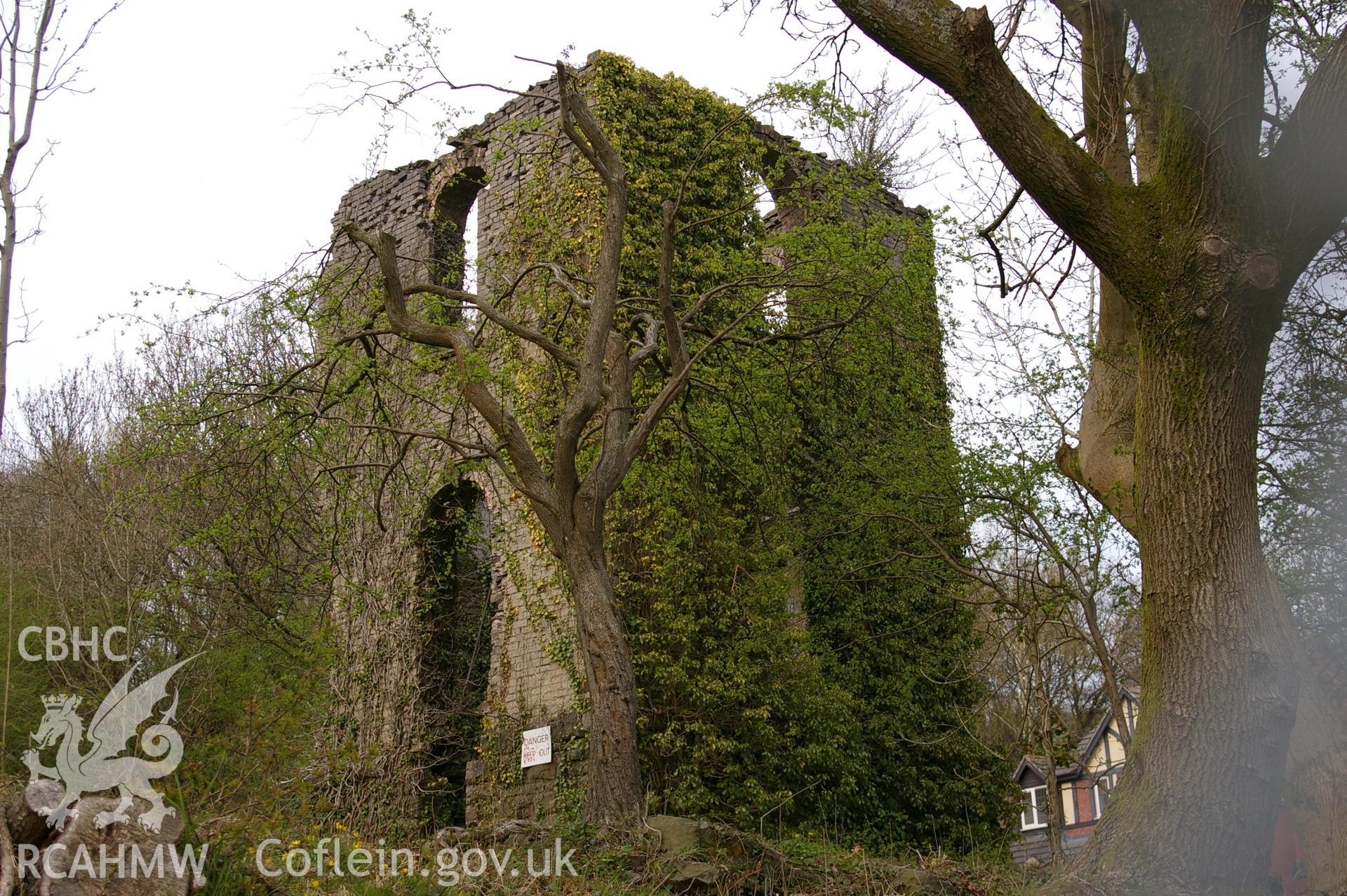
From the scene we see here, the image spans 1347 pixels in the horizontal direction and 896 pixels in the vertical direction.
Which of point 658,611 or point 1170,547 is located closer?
point 1170,547

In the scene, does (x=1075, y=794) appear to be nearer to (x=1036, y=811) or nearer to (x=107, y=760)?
(x=1036, y=811)

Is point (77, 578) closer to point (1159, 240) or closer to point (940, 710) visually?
point (940, 710)

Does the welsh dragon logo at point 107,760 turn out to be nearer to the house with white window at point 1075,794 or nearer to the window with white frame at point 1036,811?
the house with white window at point 1075,794

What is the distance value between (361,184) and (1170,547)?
13.4 metres

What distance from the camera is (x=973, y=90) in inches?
241

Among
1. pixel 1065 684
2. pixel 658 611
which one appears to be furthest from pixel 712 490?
pixel 1065 684

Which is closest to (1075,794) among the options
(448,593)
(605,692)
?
(448,593)

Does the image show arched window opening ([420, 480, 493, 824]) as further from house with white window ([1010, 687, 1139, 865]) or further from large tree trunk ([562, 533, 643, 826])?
house with white window ([1010, 687, 1139, 865])

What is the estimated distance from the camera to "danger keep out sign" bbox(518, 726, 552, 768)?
1118 centimetres

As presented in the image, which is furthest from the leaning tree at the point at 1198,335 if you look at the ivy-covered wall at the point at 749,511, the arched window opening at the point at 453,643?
the arched window opening at the point at 453,643

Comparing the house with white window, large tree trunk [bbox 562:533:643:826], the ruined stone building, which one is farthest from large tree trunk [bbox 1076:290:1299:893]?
the house with white window

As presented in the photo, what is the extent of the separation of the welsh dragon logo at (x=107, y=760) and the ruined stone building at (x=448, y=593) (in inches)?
206

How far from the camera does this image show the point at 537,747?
11.3 m

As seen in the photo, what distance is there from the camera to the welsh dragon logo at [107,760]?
4.31 meters
